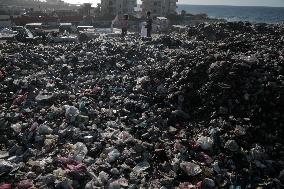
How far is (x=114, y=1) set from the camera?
6794 cm

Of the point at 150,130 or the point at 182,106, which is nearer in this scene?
the point at 150,130

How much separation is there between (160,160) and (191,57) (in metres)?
6.07

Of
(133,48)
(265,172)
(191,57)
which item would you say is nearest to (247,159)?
A: (265,172)

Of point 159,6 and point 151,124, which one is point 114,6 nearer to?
point 159,6

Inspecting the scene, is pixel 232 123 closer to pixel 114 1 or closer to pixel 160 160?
pixel 160 160

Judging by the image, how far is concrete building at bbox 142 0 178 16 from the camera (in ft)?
237

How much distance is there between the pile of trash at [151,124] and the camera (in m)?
7.46

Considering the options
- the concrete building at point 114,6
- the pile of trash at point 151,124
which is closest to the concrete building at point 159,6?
the concrete building at point 114,6

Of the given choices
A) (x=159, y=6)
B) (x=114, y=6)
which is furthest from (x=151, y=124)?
(x=159, y=6)

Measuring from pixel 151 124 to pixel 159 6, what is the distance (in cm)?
6613

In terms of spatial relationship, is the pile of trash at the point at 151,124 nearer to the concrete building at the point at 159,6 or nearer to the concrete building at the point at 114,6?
the concrete building at the point at 114,6

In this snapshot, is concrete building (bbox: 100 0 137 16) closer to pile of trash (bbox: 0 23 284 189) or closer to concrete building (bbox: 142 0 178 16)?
concrete building (bbox: 142 0 178 16)

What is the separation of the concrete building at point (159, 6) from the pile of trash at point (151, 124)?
60.3 metres

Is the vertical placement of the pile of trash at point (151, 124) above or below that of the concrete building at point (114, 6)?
below
